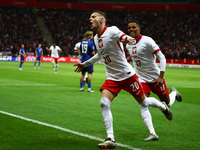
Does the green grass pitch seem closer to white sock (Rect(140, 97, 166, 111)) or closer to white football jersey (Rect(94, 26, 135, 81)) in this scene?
white sock (Rect(140, 97, 166, 111))

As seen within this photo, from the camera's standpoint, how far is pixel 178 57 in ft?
146

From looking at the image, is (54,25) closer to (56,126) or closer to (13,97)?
(13,97)

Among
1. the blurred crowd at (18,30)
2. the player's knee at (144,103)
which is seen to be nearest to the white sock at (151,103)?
the player's knee at (144,103)

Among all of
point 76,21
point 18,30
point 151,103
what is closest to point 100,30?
point 151,103

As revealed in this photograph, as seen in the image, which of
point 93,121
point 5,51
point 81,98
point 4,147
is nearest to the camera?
point 4,147

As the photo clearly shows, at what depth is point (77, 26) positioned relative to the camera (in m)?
61.8

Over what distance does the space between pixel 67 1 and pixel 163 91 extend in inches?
2316

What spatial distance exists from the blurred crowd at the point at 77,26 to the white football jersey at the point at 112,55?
145 feet

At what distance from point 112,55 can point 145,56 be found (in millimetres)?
1368

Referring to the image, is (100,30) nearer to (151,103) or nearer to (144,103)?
(144,103)

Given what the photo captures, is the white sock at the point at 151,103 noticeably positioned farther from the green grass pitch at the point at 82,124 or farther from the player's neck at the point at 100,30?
the player's neck at the point at 100,30

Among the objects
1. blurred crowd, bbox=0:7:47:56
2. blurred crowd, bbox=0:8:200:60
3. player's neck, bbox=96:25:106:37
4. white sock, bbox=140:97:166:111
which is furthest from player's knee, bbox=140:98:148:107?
blurred crowd, bbox=0:7:47:56

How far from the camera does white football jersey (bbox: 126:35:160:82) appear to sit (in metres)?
7.34

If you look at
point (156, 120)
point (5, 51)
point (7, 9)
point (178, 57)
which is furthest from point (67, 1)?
point (156, 120)
